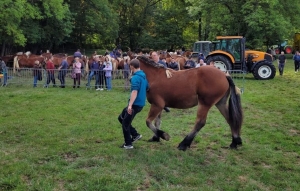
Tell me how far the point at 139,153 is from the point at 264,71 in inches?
562

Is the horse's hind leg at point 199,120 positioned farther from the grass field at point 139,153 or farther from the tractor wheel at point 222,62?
the tractor wheel at point 222,62

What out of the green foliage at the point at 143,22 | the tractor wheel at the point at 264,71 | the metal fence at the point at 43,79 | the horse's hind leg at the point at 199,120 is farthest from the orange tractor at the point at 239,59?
the horse's hind leg at the point at 199,120

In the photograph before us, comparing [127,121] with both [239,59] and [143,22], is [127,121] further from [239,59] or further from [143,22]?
[143,22]

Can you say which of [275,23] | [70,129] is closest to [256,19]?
[275,23]

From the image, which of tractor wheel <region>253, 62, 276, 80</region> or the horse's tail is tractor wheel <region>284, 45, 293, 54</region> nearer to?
tractor wheel <region>253, 62, 276, 80</region>

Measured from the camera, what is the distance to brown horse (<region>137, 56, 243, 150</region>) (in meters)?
6.64

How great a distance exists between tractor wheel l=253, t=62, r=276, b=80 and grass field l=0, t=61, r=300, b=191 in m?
7.73

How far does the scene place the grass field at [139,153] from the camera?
203 inches

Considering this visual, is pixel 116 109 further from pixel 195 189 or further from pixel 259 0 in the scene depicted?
pixel 259 0

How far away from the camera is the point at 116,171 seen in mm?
5535

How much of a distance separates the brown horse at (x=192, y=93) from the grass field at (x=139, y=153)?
0.51 metres

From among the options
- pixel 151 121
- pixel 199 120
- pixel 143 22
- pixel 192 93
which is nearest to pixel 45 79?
pixel 151 121

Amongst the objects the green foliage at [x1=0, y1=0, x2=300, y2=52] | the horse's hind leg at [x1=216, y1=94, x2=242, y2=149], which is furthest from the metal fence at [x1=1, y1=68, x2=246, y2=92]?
the horse's hind leg at [x1=216, y1=94, x2=242, y2=149]

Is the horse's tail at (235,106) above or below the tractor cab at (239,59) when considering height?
below
